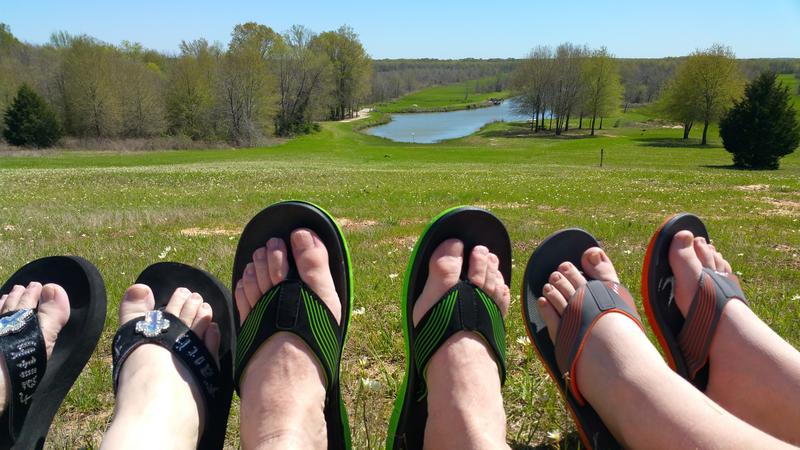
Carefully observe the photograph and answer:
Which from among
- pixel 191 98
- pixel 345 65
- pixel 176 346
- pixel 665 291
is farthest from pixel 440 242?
pixel 345 65

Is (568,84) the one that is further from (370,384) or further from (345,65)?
(370,384)

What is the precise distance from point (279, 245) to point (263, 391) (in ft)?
2.67

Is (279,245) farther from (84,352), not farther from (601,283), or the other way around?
(601,283)

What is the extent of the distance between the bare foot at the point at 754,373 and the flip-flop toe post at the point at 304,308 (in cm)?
135

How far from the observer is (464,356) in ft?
5.93

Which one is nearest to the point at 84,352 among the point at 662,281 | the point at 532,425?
the point at 532,425

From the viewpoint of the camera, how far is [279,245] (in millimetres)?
2293

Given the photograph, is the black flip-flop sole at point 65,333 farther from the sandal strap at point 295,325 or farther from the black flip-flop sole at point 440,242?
the black flip-flop sole at point 440,242

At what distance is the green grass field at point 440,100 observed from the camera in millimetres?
103688

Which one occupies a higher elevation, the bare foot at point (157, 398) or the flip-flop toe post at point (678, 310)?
the flip-flop toe post at point (678, 310)

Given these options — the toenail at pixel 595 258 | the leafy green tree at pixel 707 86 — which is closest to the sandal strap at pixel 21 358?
the toenail at pixel 595 258

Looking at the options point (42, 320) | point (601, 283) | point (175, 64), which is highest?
point (175, 64)

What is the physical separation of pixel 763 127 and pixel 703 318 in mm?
34163

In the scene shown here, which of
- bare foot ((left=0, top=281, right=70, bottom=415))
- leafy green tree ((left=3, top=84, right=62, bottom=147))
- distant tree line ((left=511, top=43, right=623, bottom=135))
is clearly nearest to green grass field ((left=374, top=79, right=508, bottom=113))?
distant tree line ((left=511, top=43, right=623, bottom=135))
